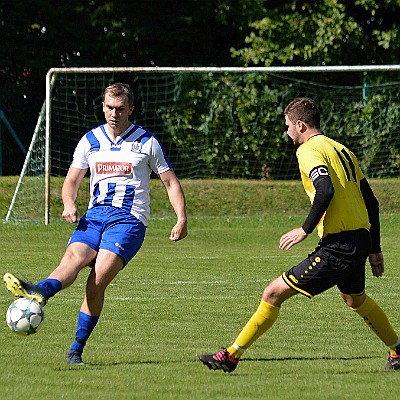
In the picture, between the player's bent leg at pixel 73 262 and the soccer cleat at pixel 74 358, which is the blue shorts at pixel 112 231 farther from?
the soccer cleat at pixel 74 358

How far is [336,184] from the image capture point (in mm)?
7020

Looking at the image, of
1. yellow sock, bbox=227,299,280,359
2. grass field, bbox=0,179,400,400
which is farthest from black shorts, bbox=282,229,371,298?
grass field, bbox=0,179,400,400

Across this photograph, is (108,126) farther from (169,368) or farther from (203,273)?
(203,273)

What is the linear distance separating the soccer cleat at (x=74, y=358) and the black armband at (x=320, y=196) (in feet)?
5.91

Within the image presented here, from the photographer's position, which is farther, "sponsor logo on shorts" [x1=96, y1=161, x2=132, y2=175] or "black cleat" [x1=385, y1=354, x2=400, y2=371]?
"sponsor logo on shorts" [x1=96, y1=161, x2=132, y2=175]

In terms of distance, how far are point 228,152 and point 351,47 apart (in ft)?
20.3

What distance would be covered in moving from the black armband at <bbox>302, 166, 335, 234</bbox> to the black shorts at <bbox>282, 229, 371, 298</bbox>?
282 millimetres

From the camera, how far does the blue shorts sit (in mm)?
7422

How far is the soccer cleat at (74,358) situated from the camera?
24.2ft

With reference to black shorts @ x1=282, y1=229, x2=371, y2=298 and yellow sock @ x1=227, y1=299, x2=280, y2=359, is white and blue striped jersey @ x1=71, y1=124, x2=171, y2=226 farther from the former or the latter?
black shorts @ x1=282, y1=229, x2=371, y2=298

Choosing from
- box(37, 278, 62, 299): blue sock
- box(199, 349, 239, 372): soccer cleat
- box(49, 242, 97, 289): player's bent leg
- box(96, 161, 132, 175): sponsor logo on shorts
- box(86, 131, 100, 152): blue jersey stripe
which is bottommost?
box(199, 349, 239, 372): soccer cleat

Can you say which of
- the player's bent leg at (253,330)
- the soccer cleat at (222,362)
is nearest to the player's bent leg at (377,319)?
the player's bent leg at (253,330)

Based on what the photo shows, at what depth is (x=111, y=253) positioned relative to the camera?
7371mm

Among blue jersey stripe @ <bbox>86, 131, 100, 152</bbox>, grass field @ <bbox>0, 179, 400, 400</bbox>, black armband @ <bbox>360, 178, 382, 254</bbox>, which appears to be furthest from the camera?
blue jersey stripe @ <bbox>86, 131, 100, 152</bbox>
